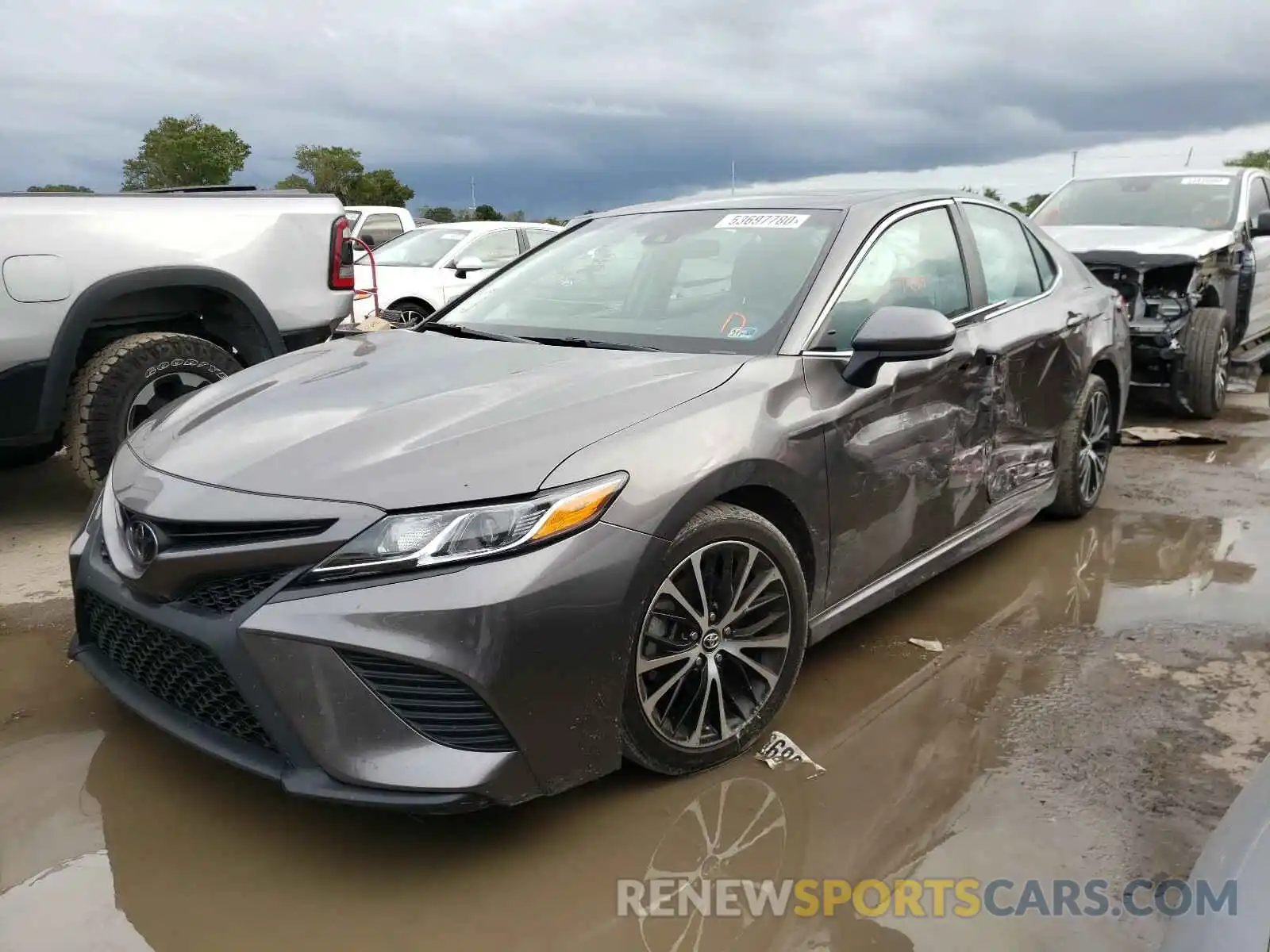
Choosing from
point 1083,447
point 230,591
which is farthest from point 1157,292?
point 230,591

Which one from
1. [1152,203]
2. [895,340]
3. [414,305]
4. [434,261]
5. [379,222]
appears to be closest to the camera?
[895,340]

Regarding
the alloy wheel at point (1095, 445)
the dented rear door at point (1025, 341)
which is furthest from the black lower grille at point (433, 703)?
the alloy wheel at point (1095, 445)

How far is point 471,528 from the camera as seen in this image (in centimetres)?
218

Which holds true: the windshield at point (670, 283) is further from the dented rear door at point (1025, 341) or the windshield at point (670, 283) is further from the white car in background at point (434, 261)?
the white car in background at point (434, 261)

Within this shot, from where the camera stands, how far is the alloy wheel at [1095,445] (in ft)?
15.5

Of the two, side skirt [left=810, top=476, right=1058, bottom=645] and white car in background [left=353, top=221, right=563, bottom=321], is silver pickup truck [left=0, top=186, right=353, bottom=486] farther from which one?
white car in background [left=353, top=221, right=563, bottom=321]

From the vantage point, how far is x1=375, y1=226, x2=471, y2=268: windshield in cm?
1057

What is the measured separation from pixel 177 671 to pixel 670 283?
194 centimetres

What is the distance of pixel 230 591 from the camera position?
7.34ft

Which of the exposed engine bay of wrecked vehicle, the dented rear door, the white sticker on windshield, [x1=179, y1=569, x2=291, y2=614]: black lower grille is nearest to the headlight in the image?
[x1=179, y1=569, x2=291, y2=614]: black lower grille

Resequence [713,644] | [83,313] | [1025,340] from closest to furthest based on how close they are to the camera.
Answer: [713,644] < [1025,340] < [83,313]

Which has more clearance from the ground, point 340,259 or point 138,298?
point 340,259

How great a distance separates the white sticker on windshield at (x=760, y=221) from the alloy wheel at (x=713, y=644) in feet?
4.19

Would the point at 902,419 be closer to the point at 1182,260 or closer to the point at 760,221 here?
the point at 760,221
